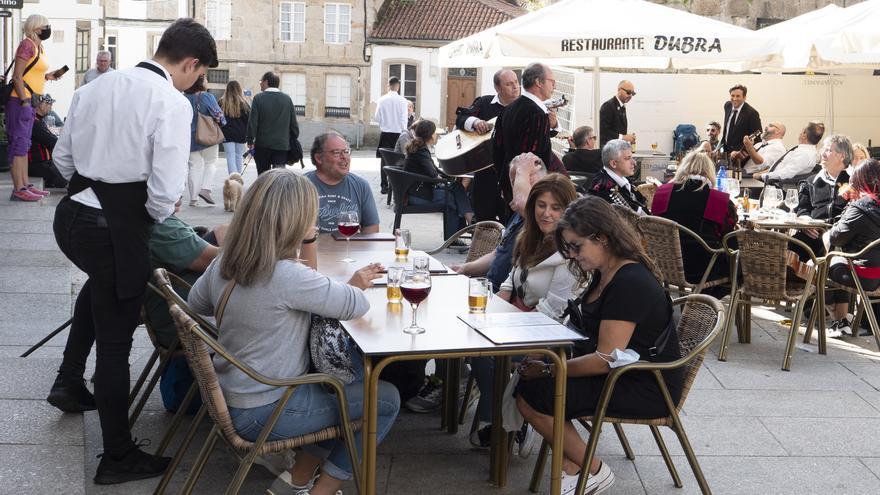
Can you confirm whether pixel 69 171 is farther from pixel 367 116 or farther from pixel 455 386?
pixel 367 116

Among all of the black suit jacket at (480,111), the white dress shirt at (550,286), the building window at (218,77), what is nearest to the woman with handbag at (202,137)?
the black suit jacket at (480,111)

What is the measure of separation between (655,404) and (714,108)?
1679 centimetres

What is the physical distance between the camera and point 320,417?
3826 mm

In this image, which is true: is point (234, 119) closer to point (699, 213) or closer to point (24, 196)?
point (24, 196)

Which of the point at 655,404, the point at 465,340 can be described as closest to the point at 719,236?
the point at 655,404

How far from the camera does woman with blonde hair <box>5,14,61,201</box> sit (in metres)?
11.3

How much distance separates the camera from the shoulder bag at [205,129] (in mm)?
12853

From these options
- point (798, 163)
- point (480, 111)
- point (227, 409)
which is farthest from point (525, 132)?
point (798, 163)

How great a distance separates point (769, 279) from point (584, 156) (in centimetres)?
496

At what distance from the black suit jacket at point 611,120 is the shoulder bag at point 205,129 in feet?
16.0

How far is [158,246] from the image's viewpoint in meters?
4.77

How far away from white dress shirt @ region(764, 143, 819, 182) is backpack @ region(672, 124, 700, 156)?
5854 mm

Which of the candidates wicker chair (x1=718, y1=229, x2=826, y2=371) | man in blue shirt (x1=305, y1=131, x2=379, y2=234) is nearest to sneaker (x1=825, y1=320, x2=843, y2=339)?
wicker chair (x1=718, y1=229, x2=826, y2=371)

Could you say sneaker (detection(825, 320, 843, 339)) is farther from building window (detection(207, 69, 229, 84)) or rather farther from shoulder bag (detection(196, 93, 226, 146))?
building window (detection(207, 69, 229, 84))
